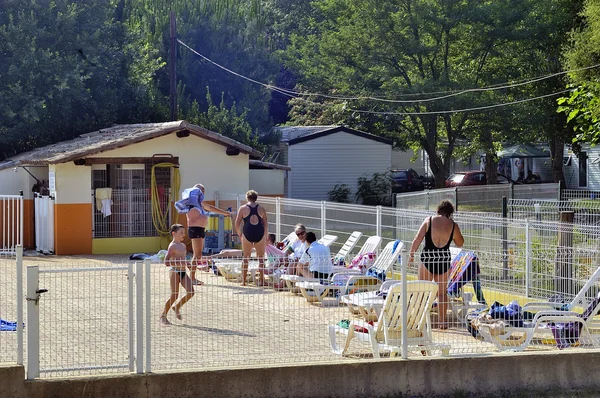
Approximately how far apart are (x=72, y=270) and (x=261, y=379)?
1981 mm

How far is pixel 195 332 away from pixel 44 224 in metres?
13.1

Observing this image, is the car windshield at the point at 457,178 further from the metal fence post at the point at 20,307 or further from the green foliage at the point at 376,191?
the metal fence post at the point at 20,307

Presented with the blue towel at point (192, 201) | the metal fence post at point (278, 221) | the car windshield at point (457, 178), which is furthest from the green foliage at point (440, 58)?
the blue towel at point (192, 201)

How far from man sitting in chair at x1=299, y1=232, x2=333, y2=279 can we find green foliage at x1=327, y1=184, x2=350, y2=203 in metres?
24.2

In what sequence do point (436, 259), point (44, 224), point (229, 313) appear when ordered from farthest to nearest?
point (44, 224), point (436, 259), point (229, 313)

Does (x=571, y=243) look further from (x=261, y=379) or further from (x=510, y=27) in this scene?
(x=510, y=27)

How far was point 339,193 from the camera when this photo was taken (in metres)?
39.3

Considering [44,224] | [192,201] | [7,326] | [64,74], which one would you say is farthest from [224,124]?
[7,326]

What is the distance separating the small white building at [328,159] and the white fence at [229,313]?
2456 cm

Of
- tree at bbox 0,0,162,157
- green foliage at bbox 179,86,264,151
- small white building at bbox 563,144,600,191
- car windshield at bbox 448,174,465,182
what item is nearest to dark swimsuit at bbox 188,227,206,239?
tree at bbox 0,0,162,157

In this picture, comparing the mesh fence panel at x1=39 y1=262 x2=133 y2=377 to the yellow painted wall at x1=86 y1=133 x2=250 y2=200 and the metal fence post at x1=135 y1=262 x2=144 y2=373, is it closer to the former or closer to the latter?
the metal fence post at x1=135 y1=262 x2=144 y2=373

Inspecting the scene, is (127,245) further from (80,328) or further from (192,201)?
(80,328)

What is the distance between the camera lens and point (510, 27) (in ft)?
122

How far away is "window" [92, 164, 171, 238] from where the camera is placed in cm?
2312
